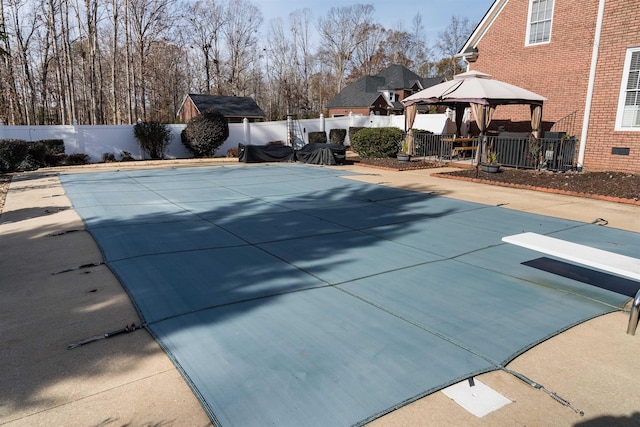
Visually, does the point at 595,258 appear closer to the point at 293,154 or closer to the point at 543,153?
the point at 543,153

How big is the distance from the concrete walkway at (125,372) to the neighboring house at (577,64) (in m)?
10.9

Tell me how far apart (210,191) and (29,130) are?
1186cm

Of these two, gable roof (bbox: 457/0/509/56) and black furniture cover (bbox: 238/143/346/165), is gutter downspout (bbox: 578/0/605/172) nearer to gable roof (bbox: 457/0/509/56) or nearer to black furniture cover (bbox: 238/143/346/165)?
gable roof (bbox: 457/0/509/56)

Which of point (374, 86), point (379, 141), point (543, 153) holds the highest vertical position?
point (374, 86)

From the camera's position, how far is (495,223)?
7.44m

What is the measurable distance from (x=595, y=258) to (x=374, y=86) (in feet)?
133

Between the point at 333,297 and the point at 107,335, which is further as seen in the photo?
the point at 333,297

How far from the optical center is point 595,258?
4.23 metres

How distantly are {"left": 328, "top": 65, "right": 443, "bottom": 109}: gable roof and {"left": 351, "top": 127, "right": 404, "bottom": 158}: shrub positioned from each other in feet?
75.4

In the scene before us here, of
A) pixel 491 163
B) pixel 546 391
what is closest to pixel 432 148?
pixel 491 163

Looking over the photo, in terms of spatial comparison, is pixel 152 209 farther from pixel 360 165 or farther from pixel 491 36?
pixel 491 36

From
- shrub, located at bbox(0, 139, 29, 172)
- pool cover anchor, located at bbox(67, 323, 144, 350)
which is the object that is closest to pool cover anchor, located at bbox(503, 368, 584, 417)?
pool cover anchor, located at bbox(67, 323, 144, 350)

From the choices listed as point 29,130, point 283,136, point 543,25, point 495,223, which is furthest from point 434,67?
point 495,223

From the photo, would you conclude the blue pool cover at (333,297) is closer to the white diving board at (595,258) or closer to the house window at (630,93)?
the white diving board at (595,258)
